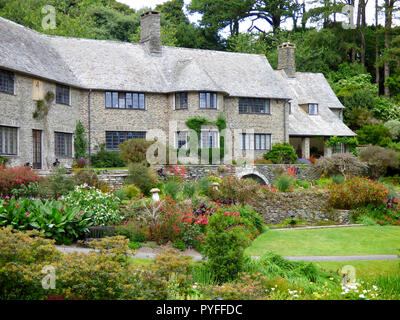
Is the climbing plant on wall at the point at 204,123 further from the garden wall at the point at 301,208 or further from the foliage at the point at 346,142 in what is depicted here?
the foliage at the point at 346,142

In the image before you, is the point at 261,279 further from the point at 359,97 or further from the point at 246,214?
the point at 359,97

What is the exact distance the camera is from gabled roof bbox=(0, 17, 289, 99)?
87.0 ft

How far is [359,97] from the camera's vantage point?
1748 inches

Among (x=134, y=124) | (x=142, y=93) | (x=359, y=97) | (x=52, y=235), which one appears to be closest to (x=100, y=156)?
(x=134, y=124)

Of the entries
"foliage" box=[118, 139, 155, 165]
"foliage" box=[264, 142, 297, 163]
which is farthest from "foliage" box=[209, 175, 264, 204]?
"foliage" box=[264, 142, 297, 163]

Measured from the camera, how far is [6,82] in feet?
76.8

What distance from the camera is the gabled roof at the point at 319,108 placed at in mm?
37219

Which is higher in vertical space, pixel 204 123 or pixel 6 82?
pixel 6 82

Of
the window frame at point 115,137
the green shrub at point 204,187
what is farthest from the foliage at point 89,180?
the window frame at point 115,137

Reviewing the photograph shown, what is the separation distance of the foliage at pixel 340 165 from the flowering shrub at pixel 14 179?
19.1 m

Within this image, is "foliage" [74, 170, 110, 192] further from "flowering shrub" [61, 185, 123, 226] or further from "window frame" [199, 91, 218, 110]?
"window frame" [199, 91, 218, 110]

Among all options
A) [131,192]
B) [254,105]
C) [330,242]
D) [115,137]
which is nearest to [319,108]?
[254,105]

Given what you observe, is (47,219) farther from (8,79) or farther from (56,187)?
(8,79)

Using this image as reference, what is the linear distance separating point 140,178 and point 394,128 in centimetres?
2753
